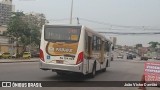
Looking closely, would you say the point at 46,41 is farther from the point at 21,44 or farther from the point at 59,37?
the point at 21,44

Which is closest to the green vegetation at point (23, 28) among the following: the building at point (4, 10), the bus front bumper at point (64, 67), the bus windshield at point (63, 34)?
the building at point (4, 10)

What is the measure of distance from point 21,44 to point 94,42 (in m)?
56.1

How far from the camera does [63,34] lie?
1722cm

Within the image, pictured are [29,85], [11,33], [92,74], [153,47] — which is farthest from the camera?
[153,47]

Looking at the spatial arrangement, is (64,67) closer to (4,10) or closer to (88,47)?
(88,47)

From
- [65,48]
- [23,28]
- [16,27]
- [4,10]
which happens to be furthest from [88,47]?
[4,10]

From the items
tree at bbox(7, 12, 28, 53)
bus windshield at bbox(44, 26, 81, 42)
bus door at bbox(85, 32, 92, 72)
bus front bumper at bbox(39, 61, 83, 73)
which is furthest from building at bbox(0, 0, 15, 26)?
bus front bumper at bbox(39, 61, 83, 73)

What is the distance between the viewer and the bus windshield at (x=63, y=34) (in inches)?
673

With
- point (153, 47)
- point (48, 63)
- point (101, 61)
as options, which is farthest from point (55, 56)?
point (153, 47)

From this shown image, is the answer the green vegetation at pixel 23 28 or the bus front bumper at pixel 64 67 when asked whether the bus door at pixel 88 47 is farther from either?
the green vegetation at pixel 23 28

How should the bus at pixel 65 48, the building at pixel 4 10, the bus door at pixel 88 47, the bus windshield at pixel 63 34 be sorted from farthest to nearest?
the building at pixel 4 10 → the bus door at pixel 88 47 → the bus windshield at pixel 63 34 → the bus at pixel 65 48

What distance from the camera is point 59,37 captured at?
679 inches

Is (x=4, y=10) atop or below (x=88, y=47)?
atop

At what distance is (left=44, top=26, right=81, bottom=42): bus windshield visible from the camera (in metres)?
17.1
